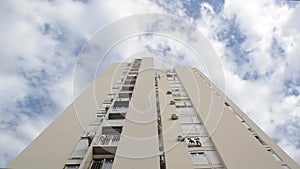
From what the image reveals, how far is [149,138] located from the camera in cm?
749

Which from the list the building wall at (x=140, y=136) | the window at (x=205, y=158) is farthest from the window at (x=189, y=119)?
the window at (x=205, y=158)

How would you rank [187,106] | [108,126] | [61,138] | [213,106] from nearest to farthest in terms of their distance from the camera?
[61,138] < [108,126] < [213,106] < [187,106]

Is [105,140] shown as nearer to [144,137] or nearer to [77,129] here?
[77,129]

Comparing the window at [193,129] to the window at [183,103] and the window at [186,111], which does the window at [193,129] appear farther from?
the window at [183,103]

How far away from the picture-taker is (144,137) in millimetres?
7586

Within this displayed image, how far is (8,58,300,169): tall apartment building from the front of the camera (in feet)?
22.0

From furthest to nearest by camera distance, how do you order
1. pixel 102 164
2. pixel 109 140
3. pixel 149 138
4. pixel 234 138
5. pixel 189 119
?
1. pixel 189 119
2. pixel 109 140
3. pixel 234 138
4. pixel 102 164
5. pixel 149 138

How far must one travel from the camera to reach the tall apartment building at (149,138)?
264 inches

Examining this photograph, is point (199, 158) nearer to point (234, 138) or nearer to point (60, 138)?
point (234, 138)

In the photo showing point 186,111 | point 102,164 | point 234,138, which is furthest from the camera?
point 186,111

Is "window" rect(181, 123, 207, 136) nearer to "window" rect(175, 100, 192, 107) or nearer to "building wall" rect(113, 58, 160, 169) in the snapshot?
"building wall" rect(113, 58, 160, 169)

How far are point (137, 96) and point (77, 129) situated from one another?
145 inches

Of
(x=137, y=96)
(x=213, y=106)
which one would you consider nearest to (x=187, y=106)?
(x=213, y=106)

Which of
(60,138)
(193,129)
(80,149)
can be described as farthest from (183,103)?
(60,138)
